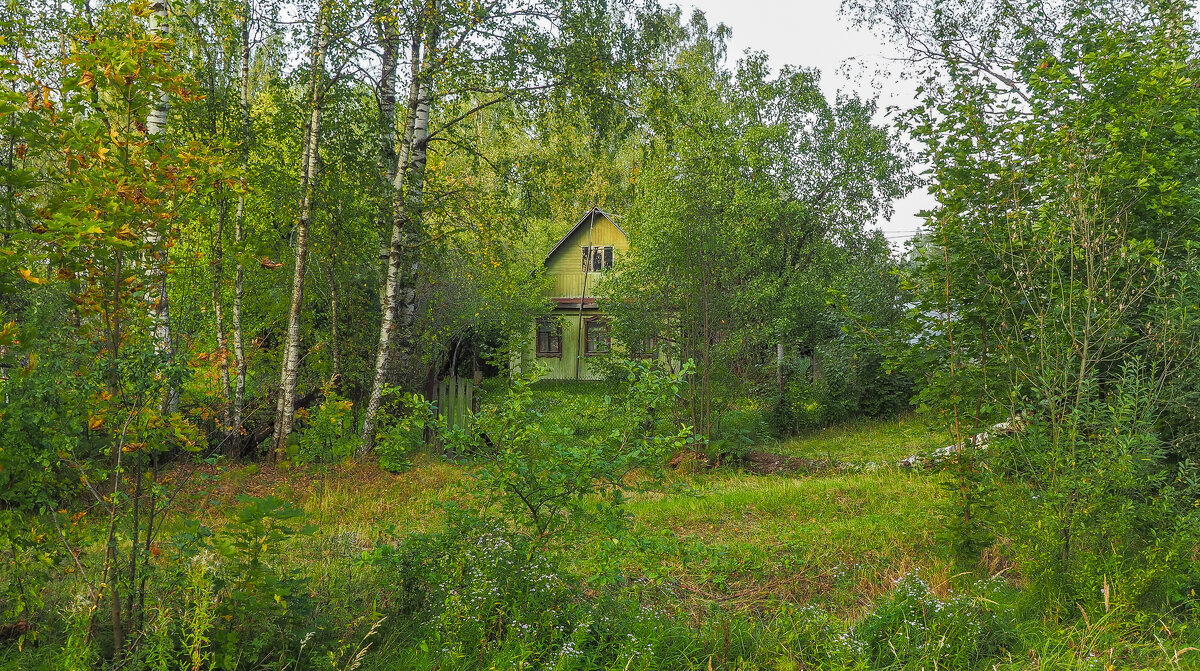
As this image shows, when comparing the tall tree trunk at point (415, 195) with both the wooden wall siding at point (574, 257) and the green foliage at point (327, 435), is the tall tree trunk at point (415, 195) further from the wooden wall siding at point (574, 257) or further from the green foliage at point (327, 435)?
the wooden wall siding at point (574, 257)

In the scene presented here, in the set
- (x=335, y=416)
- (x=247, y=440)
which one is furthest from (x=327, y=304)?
(x=335, y=416)

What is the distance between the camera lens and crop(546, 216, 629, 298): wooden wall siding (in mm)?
26734

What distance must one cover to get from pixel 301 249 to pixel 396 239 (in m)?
1.16

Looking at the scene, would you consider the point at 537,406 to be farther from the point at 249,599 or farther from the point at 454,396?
the point at 454,396

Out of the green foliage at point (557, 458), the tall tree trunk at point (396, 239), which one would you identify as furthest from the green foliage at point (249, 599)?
the tall tree trunk at point (396, 239)

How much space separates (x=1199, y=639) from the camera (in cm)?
366

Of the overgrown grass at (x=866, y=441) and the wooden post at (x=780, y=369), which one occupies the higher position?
the wooden post at (x=780, y=369)

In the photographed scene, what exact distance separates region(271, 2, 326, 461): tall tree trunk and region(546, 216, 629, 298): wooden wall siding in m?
18.0

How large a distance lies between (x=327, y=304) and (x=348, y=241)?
1.44m

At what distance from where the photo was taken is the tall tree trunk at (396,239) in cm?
893

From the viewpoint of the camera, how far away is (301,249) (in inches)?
346

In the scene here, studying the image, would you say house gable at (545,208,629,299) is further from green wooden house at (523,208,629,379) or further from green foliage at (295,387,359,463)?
green foliage at (295,387,359,463)

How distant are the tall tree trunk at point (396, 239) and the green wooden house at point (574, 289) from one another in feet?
54.3

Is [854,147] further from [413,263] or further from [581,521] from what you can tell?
[581,521]
